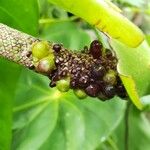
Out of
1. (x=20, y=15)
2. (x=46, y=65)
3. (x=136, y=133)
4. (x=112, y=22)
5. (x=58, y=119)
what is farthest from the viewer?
(x=136, y=133)

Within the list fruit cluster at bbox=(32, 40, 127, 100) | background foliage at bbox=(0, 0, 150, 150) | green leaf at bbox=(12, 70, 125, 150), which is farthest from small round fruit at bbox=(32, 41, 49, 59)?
green leaf at bbox=(12, 70, 125, 150)

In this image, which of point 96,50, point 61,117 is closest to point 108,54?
point 96,50

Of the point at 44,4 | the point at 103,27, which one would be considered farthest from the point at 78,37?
the point at 103,27

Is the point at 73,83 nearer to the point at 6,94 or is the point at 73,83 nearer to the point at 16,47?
the point at 16,47

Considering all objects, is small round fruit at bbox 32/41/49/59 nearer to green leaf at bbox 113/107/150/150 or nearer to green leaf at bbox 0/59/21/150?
green leaf at bbox 0/59/21/150

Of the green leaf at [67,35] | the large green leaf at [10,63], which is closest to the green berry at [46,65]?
the large green leaf at [10,63]

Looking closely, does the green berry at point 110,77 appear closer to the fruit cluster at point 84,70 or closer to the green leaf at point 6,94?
the fruit cluster at point 84,70
